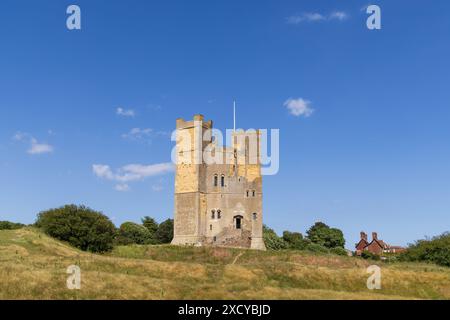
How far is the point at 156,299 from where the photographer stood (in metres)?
24.3

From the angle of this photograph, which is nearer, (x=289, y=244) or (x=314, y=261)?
(x=314, y=261)

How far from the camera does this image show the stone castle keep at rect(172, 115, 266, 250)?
2474 inches

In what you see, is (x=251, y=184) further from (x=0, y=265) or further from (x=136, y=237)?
(x=0, y=265)

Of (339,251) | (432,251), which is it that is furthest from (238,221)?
Answer: (339,251)

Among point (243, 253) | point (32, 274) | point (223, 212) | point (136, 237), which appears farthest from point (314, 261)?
point (136, 237)

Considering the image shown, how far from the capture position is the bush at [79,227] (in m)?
45.3

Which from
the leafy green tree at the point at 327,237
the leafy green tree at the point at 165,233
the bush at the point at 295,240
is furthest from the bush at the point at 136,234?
the leafy green tree at the point at 327,237

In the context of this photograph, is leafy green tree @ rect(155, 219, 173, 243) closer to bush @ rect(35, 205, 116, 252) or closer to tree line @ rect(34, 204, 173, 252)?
tree line @ rect(34, 204, 173, 252)

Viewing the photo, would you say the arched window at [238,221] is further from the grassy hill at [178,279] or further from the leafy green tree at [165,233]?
the leafy green tree at [165,233]

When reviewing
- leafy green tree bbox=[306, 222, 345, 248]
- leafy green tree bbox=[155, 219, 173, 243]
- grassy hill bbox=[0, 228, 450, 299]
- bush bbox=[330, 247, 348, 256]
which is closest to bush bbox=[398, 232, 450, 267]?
grassy hill bbox=[0, 228, 450, 299]

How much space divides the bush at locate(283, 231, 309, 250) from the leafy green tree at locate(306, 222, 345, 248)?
2827 mm

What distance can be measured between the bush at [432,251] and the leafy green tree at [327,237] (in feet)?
135
